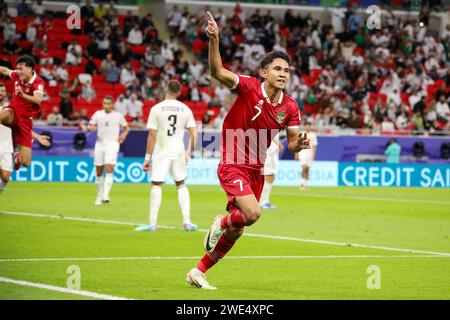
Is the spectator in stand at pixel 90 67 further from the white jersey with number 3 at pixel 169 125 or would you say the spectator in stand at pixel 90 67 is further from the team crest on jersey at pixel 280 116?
the team crest on jersey at pixel 280 116

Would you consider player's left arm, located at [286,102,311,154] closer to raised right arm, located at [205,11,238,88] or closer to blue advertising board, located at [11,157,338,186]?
raised right arm, located at [205,11,238,88]

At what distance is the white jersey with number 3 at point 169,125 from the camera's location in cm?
1773

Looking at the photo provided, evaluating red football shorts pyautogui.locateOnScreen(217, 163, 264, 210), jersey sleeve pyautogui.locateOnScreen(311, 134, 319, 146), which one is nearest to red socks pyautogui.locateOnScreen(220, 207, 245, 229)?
red football shorts pyautogui.locateOnScreen(217, 163, 264, 210)

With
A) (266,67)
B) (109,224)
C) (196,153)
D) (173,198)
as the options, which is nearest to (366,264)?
(266,67)

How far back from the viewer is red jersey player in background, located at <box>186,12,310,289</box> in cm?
1009

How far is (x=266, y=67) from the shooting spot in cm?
1047

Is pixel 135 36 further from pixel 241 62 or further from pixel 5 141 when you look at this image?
pixel 5 141

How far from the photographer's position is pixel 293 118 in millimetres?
10734

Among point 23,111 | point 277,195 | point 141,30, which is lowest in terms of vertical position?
point 277,195

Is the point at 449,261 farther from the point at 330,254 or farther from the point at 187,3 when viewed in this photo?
the point at 187,3

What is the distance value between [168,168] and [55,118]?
16772 millimetres

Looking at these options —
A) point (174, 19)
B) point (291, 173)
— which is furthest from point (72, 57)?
point (291, 173)

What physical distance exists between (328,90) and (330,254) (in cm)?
2815

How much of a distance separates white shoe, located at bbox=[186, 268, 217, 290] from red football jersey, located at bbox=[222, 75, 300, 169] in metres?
1.26
